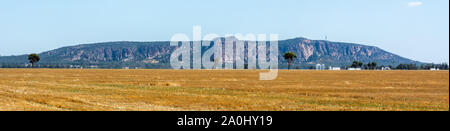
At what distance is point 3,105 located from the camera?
21.2 m
